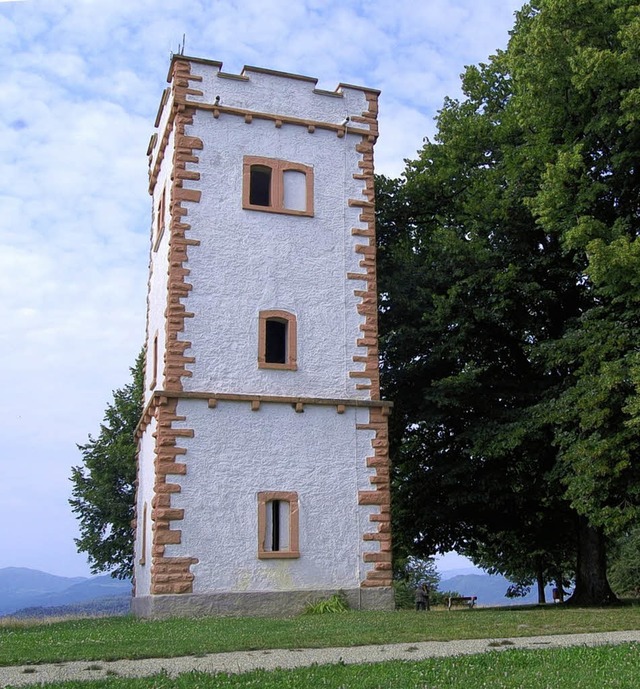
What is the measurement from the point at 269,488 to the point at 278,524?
2.62 ft

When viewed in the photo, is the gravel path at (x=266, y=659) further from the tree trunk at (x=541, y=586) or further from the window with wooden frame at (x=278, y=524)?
the tree trunk at (x=541, y=586)

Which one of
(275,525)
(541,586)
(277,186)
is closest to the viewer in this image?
(275,525)

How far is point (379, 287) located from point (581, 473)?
26.3 feet

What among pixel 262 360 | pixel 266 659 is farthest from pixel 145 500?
pixel 266 659

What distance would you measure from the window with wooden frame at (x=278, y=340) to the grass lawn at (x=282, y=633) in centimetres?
608

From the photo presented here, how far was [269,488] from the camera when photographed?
19.1m

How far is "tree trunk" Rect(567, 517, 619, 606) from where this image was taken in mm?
22234

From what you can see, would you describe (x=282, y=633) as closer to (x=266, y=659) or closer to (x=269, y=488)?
(x=266, y=659)

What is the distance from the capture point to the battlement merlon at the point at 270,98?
70.4 feet

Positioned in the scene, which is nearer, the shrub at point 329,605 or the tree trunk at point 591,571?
the shrub at point 329,605

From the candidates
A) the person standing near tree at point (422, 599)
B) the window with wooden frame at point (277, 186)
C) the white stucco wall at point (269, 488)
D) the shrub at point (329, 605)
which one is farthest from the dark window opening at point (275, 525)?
the person standing near tree at point (422, 599)

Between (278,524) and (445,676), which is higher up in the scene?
(278,524)

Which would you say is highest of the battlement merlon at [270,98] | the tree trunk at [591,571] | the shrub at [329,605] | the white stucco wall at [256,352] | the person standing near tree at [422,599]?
the battlement merlon at [270,98]

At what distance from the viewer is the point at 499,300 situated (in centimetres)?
2248
